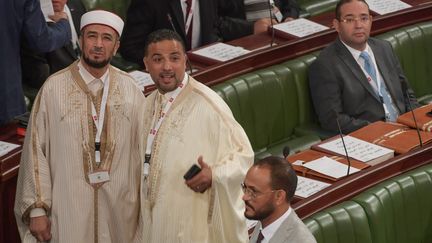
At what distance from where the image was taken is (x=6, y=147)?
401 cm

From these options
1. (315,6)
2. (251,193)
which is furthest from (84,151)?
(315,6)

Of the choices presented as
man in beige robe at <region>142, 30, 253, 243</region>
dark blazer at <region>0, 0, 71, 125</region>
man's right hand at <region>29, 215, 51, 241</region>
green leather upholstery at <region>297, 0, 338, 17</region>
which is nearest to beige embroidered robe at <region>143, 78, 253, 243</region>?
man in beige robe at <region>142, 30, 253, 243</region>

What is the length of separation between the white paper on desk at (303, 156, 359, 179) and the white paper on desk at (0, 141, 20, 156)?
1.12 metres

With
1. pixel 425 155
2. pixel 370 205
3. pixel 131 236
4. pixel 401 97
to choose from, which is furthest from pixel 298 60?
pixel 131 236

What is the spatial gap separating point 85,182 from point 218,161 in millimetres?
479

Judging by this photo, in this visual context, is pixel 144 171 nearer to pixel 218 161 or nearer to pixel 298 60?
pixel 218 161

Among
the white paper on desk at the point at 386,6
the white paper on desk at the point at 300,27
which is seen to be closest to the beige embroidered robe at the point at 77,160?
the white paper on desk at the point at 300,27

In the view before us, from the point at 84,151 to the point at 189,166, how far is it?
1.22ft

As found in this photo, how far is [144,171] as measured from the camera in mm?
3627

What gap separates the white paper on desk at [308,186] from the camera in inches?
161

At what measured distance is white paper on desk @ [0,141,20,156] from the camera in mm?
3969

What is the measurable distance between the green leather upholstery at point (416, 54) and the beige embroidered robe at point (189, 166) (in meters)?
2.17

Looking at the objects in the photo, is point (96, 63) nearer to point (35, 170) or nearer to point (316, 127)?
point (35, 170)

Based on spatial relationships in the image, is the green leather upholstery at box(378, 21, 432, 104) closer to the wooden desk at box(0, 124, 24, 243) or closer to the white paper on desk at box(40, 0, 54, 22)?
the white paper on desk at box(40, 0, 54, 22)
